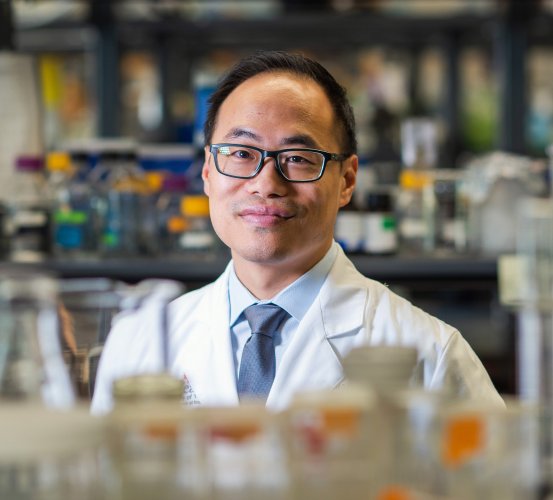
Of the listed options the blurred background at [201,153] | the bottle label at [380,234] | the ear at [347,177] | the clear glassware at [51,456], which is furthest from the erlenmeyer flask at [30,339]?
the bottle label at [380,234]

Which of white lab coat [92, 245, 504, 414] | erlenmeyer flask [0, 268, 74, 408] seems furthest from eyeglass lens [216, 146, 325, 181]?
erlenmeyer flask [0, 268, 74, 408]

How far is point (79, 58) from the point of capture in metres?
4.68

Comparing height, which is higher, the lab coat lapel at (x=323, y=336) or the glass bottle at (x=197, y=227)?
the glass bottle at (x=197, y=227)

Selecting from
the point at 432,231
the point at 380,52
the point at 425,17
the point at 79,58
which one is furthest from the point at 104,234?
the point at 380,52

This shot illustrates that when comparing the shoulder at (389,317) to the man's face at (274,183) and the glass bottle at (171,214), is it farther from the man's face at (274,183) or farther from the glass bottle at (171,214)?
the glass bottle at (171,214)

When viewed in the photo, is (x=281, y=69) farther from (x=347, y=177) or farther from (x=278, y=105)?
(x=347, y=177)

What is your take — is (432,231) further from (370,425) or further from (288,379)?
(370,425)

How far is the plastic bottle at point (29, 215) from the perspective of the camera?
2.97 m

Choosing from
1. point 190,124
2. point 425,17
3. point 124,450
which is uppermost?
point 425,17

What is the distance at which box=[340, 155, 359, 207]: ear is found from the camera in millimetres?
1769

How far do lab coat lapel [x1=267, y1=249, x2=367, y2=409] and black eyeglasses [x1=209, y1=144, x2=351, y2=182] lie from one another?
209 millimetres

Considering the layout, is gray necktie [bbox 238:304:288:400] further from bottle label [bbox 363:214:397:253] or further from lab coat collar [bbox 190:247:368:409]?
bottle label [bbox 363:214:397:253]

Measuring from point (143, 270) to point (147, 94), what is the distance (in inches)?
91.8

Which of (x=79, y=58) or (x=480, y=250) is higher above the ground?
(x=79, y=58)
